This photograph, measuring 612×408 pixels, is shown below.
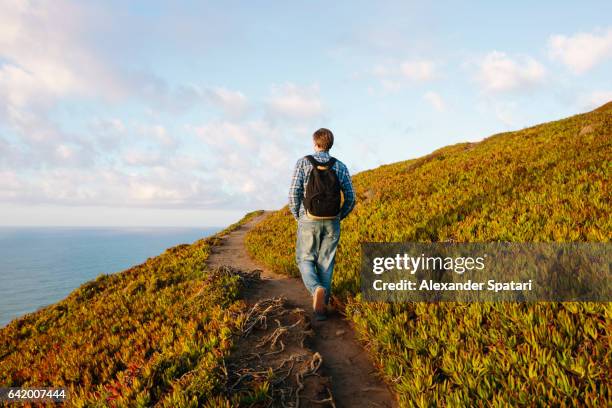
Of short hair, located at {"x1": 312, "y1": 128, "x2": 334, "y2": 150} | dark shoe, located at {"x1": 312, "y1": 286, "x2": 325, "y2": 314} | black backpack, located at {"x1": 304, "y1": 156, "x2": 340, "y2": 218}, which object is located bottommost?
A: dark shoe, located at {"x1": 312, "y1": 286, "x2": 325, "y2": 314}

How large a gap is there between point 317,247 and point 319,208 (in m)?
0.82

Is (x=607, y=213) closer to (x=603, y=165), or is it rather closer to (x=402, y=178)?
(x=603, y=165)

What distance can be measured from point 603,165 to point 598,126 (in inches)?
353

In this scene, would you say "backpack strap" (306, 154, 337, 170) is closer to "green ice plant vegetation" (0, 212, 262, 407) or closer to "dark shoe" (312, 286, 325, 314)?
"dark shoe" (312, 286, 325, 314)

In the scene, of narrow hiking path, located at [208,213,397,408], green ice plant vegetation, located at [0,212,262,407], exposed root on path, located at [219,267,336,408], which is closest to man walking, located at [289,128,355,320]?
narrow hiking path, located at [208,213,397,408]

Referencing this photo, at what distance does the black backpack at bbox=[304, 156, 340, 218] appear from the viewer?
225 inches

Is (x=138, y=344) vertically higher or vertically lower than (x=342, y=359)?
lower

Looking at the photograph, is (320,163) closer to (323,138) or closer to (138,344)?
(323,138)

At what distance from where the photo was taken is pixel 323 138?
589 cm

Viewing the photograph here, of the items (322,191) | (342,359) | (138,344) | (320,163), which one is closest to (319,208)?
(322,191)

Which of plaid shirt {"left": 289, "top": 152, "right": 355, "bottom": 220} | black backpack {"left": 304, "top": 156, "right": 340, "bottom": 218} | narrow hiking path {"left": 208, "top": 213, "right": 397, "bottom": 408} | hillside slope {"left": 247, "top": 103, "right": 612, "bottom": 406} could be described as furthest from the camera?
plaid shirt {"left": 289, "top": 152, "right": 355, "bottom": 220}

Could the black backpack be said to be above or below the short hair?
below

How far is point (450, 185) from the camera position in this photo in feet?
45.4

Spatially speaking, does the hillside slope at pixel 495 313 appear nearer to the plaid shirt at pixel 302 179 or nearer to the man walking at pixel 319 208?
the man walking at pixel 319 208
